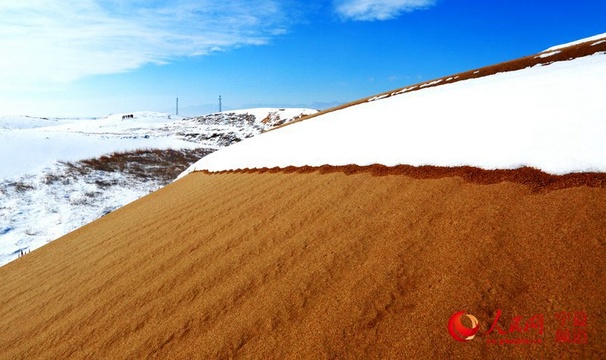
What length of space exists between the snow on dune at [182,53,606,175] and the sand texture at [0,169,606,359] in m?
0.31

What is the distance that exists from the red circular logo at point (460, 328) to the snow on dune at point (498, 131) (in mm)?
1692

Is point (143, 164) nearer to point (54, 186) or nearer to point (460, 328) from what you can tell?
point (54, 186)

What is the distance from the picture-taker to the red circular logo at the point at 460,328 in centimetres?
183

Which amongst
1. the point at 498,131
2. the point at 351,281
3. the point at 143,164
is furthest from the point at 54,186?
the point at 498,131

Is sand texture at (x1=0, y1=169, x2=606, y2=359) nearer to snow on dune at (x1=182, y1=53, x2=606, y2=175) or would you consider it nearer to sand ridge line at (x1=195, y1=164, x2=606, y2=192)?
sand ridge line at (x1=195, y1=164, x2=606, y2=192)

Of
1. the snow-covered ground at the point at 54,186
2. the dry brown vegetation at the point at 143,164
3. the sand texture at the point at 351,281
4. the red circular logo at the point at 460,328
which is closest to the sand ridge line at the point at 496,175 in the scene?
the sand texture at the point at 351,281

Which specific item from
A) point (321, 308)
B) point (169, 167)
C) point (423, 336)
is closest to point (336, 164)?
point (321, 308)

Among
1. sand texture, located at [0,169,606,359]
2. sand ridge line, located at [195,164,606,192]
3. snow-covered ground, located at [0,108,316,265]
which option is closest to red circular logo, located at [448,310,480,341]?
sand texture, located at [0,169,606,359]

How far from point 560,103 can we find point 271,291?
3.57 meters

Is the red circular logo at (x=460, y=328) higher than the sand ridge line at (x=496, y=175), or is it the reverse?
the sand ridge line at (x=496, y=175)

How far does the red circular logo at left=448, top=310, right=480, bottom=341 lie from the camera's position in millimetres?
1828

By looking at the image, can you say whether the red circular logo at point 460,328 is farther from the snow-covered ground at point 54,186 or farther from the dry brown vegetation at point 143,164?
the dry brown vegetation at point 143,164

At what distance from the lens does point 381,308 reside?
85.7 inches

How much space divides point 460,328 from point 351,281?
83 centimetres
